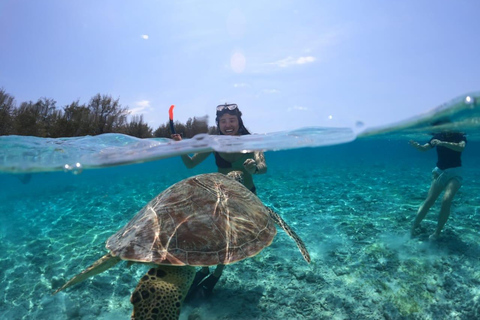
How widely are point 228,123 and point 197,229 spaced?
3089mm

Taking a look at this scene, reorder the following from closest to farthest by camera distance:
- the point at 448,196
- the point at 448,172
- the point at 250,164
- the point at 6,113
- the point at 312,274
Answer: the point at 250,164 → the point at 312,274 → the point at 448,196 → the point at 448,172 → the point at 6,113

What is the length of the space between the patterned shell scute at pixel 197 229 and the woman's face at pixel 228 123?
6.84ft

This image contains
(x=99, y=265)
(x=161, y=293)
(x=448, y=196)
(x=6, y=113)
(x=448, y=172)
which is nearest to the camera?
(x=161, y=293)

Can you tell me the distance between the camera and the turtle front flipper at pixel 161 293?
248cm

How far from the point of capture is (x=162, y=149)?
936cm

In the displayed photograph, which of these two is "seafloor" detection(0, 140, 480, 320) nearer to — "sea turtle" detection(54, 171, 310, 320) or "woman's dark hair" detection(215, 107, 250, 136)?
"sea turtle" detection(54, 171, 310, 320)

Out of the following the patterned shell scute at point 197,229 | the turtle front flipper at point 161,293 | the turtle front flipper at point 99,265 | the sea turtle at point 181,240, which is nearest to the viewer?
the turtle front flipper at point 161,293

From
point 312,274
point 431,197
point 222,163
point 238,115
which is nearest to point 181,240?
point 222,163

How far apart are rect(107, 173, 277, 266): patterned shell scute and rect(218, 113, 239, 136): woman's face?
2.09m

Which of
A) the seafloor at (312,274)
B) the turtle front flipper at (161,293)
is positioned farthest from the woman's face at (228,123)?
the turtle front flipper at (161,293)

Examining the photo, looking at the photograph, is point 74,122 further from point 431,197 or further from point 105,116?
point 431,197

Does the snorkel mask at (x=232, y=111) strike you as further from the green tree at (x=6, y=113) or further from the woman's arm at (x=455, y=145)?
the green tree at (x=6, y=113)

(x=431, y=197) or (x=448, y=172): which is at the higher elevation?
(x=448, y=172)

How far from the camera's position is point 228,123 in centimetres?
553
